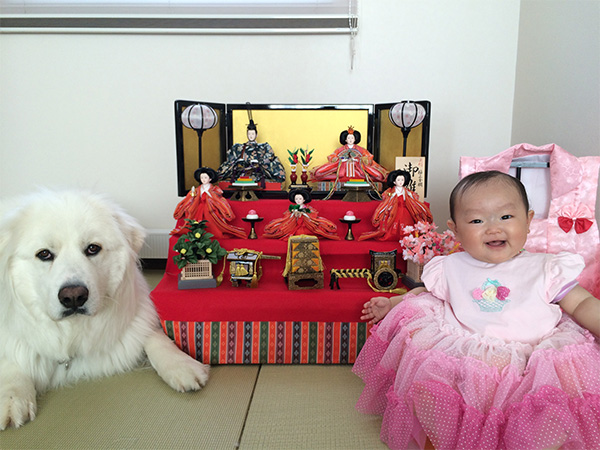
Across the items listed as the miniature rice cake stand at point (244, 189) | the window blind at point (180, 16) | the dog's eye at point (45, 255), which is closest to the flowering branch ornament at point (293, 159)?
the miniature rice cake stand at point (244, 189)

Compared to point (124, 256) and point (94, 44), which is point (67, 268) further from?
point (94, 44)

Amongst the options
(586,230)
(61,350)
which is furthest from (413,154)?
(61,350)

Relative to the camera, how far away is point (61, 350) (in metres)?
1.08

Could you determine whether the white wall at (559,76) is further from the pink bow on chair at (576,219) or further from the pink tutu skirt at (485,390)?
the pink tutu skirt at (485,390)

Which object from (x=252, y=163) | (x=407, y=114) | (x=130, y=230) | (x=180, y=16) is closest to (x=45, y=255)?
(x=130, y=230)

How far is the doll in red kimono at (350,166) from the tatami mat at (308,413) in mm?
781

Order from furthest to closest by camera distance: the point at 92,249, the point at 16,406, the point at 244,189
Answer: the point at 244,189 → the point at 92,249 → the point at 16,406

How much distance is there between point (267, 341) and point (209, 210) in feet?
1.72

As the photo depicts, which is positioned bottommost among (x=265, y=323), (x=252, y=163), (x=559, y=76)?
(x=265, y=323)

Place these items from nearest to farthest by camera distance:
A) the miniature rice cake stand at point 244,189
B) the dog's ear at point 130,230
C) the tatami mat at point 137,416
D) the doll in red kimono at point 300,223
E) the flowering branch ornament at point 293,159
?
the tatami mat at point 137,416 → the dog's ear at point 130,230 → the doll in red kimono at point 300,223 → the miniature rice cake stand at point 244,189 → the flowering branch ornament at point 293,159

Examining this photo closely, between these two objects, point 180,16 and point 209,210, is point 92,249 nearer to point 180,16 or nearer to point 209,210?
point 209,210

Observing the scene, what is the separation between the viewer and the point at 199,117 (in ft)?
5.54

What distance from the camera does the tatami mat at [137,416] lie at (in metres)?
0.91

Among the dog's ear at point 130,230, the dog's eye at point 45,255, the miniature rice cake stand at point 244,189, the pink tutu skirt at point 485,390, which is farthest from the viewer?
the miniature rice cake stand at point 244,189
